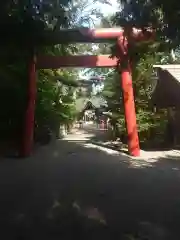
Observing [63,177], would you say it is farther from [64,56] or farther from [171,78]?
[171,78]

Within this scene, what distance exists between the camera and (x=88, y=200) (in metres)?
7.65

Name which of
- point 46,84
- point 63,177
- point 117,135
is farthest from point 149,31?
point 117,135

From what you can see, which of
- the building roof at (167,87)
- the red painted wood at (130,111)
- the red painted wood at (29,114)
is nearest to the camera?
the red painted wood at (29,114)

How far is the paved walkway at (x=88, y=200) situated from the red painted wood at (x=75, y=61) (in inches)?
187

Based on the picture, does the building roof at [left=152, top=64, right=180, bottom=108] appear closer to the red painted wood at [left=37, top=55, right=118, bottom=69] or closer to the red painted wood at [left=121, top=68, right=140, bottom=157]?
the red painted wood at [left=121, top=68, right=140, bottom=157]

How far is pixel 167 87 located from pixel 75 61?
5221mm

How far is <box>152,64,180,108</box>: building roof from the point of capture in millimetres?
17797

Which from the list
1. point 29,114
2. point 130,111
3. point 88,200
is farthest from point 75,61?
point 88,200

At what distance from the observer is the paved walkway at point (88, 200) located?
18.5ft

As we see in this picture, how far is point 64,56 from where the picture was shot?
52.4 ft

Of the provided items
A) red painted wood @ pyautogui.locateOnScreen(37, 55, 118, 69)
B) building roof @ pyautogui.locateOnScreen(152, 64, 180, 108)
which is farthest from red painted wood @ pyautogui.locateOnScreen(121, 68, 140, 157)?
building roof @ pyautogui.locateOnScreen(152, 64, 180, 108)

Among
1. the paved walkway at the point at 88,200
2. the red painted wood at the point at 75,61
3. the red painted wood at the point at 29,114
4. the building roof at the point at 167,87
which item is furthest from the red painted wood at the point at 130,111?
the red painted wood at the point at 29,114

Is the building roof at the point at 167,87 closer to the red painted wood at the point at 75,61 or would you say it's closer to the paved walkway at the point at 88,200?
the red painted wood at the point at 75,61

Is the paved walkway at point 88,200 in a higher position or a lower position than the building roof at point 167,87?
lower
